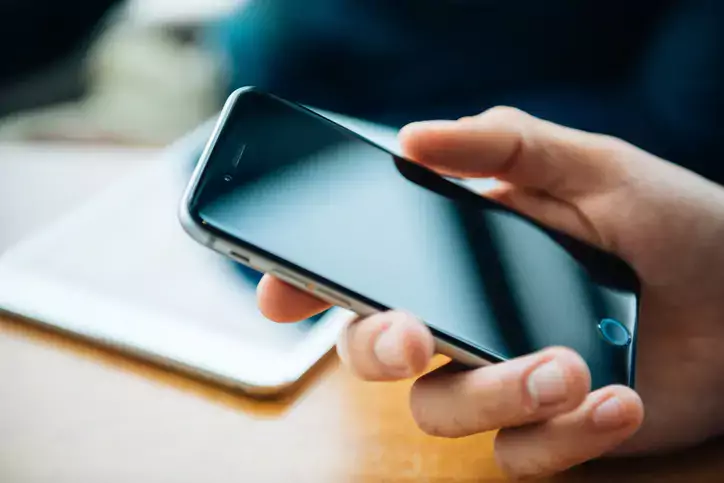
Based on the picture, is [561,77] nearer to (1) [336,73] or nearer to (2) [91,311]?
(1) [336,73]

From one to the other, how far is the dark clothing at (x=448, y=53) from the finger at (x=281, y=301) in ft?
1.62

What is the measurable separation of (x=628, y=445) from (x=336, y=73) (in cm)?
65

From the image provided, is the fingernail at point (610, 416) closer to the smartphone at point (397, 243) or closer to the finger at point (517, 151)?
the smartphone at point (397, 243)

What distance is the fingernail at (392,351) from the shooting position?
1.05 ft

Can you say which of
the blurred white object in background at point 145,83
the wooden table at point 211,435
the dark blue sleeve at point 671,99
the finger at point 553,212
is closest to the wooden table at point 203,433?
the wooden table at point 211,435

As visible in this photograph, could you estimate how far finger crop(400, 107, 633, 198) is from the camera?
1.32ft

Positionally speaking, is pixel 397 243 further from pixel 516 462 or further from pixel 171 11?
pixel 171 11

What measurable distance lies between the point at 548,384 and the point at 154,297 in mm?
266

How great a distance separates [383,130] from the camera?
2.35 feet

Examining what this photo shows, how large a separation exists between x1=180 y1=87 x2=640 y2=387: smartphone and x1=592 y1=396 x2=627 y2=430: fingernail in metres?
0.03

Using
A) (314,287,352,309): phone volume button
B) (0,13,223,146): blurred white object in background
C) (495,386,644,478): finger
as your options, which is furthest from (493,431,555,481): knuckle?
(0,13,223,146): blurred white object in background

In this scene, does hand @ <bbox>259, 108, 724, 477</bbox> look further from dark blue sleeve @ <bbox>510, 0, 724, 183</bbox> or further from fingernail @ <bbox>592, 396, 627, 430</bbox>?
dark blue sleeve @ <bbox>510, 0, 724, 183</bbox>

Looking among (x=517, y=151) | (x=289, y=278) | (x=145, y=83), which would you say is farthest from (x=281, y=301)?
(x=145, y=83)

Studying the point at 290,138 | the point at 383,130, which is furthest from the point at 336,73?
the point at 290,138
